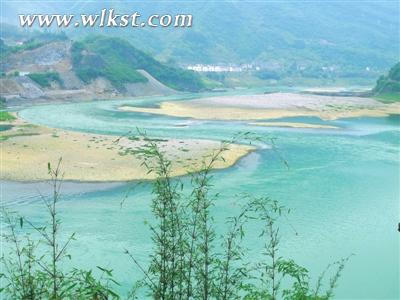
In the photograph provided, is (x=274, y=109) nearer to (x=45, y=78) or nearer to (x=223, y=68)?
(x=45, y=78)

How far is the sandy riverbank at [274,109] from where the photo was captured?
5600 centimetres

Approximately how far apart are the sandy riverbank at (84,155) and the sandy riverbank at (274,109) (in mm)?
19483

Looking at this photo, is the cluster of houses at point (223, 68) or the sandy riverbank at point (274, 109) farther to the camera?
the cluster of houses at point (223, 68)

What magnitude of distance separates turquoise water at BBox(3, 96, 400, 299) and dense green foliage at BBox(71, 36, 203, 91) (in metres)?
50.9

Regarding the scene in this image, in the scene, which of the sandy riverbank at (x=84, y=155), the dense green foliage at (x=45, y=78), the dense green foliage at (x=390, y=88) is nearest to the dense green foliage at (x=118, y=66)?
the dense green foliage at (x=45, y=78)

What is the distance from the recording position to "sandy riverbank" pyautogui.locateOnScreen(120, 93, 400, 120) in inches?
2205

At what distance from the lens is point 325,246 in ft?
54.9

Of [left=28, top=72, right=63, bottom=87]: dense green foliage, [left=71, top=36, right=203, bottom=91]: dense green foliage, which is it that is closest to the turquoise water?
[left=28, top=72, right=63, bottom=87]: dense green foliage

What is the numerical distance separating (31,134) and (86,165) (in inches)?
498

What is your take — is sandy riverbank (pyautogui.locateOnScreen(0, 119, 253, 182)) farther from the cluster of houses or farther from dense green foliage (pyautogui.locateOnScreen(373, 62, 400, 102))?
the cluster of houses

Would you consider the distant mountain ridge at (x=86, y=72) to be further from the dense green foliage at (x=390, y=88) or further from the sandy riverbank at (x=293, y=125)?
the sandy riverbank at (x=293, y=125)

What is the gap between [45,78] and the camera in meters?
78.2

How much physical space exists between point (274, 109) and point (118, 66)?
4215 centimetres

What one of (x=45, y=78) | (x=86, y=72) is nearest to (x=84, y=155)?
(x=45, y=78)
